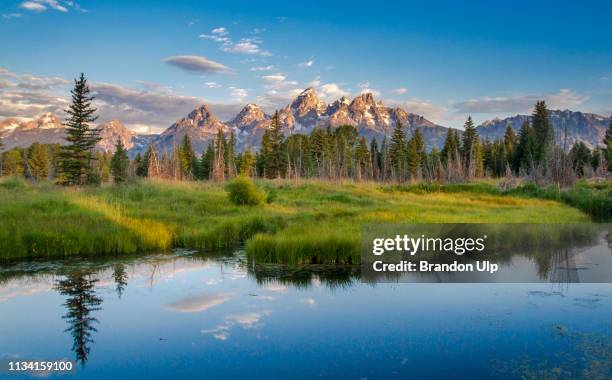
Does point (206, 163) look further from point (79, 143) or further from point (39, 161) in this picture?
point (79, 143)

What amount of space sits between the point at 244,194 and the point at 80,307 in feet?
54.3

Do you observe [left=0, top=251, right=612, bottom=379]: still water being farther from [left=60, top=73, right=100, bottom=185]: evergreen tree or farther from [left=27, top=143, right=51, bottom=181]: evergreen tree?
[left=27, top=143, right=51, bottom=181]: evergreen tree

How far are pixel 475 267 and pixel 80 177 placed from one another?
3117 cm

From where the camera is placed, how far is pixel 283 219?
23406 mm

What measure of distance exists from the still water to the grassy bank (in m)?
2.21

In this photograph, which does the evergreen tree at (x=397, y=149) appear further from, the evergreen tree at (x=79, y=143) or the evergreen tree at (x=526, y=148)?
the evergreen tree at (x=79, y=143)

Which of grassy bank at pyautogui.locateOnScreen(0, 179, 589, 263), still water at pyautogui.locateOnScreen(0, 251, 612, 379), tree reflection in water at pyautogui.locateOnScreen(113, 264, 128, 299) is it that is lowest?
still water at pyautogui.locateOnScreen(0, 251, 612, 379)

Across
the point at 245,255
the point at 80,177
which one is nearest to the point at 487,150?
the point at 80,177

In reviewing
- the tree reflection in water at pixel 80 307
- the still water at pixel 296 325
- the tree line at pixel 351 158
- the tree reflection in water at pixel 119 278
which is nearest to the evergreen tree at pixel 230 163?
the tree line at pixel 351 158

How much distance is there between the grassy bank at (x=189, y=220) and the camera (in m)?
16.9

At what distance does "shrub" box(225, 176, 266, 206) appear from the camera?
2764 cm

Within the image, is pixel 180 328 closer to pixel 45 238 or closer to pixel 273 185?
pixel 45 238

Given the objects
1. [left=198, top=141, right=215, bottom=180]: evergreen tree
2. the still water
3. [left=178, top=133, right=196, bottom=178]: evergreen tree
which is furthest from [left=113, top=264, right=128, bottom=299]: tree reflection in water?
[left=178, top=133, right=196, bottom=178]: evergreen tree

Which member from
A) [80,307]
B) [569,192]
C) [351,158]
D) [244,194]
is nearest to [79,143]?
[244,194]
